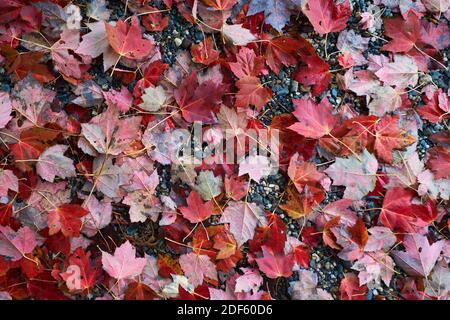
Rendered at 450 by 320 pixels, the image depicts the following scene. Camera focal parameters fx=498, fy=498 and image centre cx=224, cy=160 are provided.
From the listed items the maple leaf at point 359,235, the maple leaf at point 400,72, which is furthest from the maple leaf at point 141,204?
the maple leaf at point 400,72

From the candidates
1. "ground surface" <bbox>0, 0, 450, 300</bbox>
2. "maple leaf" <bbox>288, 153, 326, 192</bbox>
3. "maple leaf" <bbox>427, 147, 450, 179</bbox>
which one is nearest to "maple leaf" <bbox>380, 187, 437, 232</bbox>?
"ground surface" <bbox>0, 0, 450, 300</bbox>

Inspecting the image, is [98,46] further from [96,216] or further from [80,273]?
[80,273]

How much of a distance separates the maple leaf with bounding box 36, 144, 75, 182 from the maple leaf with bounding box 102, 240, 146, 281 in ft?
0.86

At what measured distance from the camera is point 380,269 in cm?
153

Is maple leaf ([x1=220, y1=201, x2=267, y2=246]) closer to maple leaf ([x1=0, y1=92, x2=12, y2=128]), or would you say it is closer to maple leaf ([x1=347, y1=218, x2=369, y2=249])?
maple leaf ([x1=347, y1=218, x2=369, y2=249])

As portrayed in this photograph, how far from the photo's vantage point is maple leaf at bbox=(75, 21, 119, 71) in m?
1.52

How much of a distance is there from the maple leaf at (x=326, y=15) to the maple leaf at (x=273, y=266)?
74 cm

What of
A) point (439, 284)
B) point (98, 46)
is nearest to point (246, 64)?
point (98, 46)

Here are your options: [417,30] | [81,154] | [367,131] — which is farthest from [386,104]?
[81,154]

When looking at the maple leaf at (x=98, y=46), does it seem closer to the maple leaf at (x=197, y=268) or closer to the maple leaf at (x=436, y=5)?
the maple leaf at (x=197, y=268)

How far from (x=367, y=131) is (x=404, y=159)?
154 mm

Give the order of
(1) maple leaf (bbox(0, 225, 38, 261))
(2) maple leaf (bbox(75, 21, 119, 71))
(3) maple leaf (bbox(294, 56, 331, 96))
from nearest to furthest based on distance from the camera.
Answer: (1) maple leaf (bbox(0, 225, 38, 261)) < (2) maple leaf (bbox(75, 21, 119, 71)) < (3) maple leaf (bbox(294, 56, 331, 96))

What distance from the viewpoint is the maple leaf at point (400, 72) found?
1.65 meters
